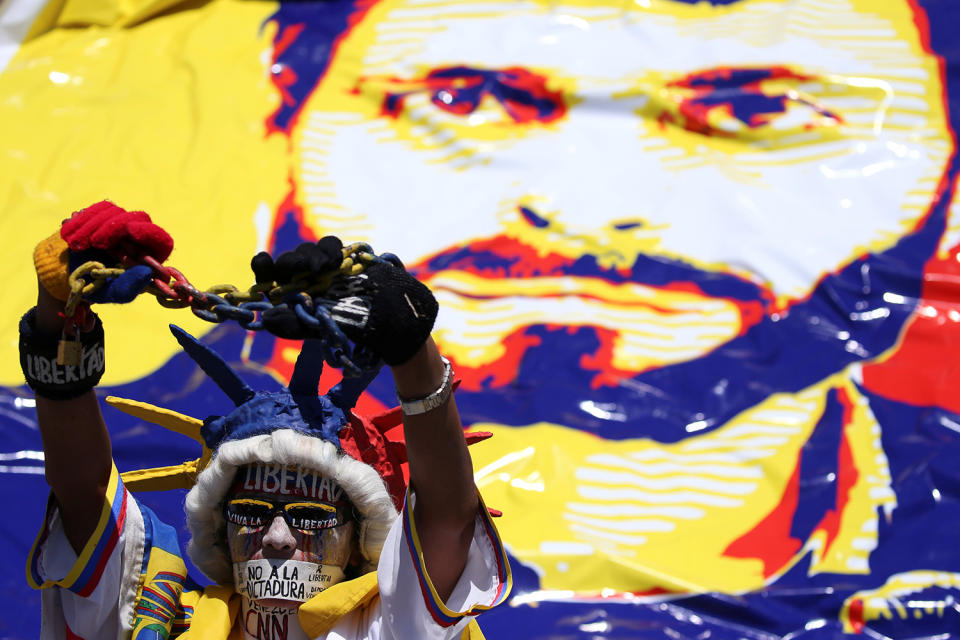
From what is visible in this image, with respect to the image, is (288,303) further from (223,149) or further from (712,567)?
(223,149)

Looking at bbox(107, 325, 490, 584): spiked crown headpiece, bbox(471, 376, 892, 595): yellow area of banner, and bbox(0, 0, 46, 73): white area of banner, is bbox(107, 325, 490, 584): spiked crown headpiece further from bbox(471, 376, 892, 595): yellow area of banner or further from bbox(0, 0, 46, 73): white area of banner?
bbox(0, 0, 46, 73): white area of banner

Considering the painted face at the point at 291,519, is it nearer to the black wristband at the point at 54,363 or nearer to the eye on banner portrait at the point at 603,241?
the black wristband at the point at 54,363

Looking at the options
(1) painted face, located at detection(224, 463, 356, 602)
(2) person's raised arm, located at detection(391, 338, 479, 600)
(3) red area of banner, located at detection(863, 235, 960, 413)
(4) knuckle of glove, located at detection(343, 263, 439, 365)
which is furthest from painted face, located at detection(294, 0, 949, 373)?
(4) knuckle of glove, located at detection(343, 263, 439, 365)

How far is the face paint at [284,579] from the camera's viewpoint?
1.78 metres

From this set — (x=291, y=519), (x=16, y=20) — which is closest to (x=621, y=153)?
(x=291, y=519)

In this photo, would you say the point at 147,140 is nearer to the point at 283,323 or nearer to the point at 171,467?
the point at 171,467

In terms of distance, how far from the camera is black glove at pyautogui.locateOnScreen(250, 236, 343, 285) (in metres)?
1.43

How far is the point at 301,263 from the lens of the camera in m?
1.43

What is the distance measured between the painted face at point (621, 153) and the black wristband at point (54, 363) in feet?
5.22

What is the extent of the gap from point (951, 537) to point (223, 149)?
2.76m

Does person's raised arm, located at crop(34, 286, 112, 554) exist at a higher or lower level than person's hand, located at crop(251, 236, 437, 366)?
lower

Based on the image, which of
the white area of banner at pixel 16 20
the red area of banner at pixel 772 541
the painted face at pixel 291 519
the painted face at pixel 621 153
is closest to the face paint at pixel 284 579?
the painted face at pixel 291 519

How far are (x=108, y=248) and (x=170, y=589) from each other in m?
0.78

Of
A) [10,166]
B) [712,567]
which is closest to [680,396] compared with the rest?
[712,567]
